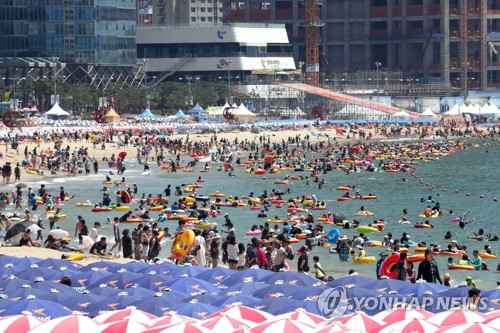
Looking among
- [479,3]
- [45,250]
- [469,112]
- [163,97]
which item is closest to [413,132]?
[469,112]

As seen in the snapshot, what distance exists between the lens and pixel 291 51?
19300 centimetres

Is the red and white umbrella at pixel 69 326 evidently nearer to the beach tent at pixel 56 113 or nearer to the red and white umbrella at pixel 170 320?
the red and white umbrella at pixel 170 320

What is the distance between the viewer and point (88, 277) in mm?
34625

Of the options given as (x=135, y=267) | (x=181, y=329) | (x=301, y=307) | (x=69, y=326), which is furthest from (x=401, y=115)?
(x=181, y=329)

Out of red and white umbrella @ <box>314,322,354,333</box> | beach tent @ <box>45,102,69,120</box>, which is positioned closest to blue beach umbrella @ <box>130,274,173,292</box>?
red and white umbrella @ <box>314,322,354,333</box>

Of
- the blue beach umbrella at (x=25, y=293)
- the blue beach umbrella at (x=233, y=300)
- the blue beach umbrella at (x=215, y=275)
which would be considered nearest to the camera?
the blue beach umbrella at (x=233, y=300)

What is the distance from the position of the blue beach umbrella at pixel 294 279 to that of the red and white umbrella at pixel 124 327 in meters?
7.15

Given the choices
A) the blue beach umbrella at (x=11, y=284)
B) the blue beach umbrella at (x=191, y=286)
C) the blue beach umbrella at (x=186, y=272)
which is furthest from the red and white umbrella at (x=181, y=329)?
the blue beach umbrella at (x=186, y=272)

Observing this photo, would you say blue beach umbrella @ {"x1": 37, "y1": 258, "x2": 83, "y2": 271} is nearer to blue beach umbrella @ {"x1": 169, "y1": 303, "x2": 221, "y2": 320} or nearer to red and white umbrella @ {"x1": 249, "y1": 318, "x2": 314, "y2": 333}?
blue beach umbrella @ {"x1": 169, "y1": 303, "x2": 221, "y2": 320}

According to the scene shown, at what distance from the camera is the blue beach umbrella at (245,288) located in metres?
32.5

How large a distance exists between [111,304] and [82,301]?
0.90 metres

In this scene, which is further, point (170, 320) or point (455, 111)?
point (455, 111)

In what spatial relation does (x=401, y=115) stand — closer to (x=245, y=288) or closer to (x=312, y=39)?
(x=312, y=39)

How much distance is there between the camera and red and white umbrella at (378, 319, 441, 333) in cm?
2534
